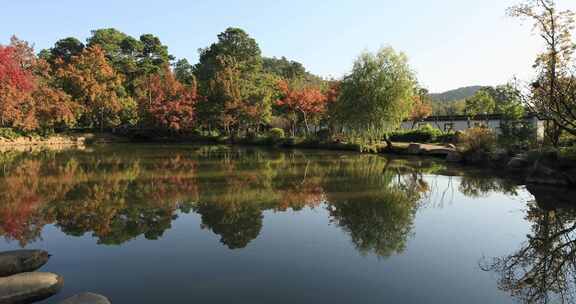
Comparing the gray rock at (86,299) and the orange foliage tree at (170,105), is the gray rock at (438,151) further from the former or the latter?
the orange foliage tree at (170,105)

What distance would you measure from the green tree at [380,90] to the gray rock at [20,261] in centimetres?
2427

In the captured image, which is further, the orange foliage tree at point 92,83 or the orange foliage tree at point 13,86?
the orange foliage tree at point 92,83

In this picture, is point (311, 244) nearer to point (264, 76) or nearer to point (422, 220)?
point (422, 220)

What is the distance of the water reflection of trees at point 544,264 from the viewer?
20.6 feet

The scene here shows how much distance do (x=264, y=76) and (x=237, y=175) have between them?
1368 inches

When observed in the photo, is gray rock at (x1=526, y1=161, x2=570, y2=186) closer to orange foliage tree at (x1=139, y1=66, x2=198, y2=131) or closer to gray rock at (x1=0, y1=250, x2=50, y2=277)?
gray rock at (x1=0, y1=250, x2=50, y2=277)

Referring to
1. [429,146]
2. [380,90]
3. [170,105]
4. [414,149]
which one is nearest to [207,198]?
[380,90]

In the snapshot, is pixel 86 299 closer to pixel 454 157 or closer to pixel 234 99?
pixel 454 157

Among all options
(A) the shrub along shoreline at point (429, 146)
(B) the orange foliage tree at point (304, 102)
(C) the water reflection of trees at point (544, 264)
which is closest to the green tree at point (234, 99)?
(A) the shrub along shoreline at point (429, 146)

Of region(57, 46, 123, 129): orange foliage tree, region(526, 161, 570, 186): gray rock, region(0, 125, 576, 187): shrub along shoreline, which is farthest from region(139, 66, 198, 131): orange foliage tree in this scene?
region(526, 161, 570, 186): gray rock

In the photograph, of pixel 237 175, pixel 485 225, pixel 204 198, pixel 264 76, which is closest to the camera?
pixel 485 225

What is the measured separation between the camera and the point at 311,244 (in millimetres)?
8586

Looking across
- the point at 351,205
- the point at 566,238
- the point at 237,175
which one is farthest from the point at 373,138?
the point at 566,238

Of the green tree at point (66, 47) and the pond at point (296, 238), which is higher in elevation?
the green tree at point (66, 47)
